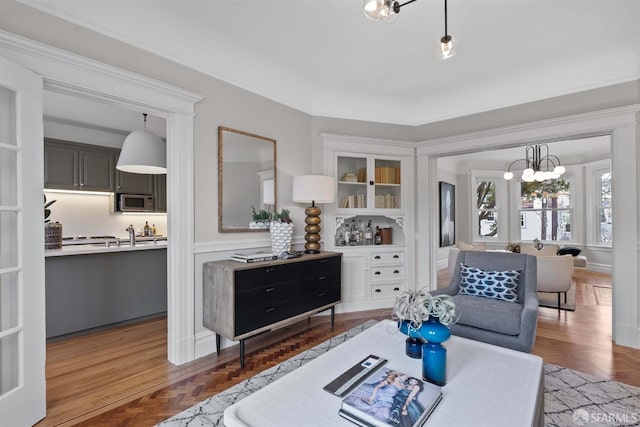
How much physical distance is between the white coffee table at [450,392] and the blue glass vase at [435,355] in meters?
0.06

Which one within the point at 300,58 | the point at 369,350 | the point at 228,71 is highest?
the point at 300,58

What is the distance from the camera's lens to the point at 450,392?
1.39m

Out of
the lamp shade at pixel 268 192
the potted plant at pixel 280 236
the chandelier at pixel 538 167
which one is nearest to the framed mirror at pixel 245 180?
the lamp shade at pixel 268 192

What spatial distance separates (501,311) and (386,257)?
172cm

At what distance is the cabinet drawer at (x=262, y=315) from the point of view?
248 cm

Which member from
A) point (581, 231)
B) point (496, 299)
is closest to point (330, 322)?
point (496, 299)

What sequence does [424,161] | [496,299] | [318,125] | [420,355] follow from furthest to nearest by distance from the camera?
1. [424,161]
2. [318,125]
3. [496,299]
4. [420,355]

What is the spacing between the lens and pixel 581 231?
22.5 ft

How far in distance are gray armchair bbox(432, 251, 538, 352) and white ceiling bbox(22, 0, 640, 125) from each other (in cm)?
185

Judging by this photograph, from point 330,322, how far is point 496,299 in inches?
68.0

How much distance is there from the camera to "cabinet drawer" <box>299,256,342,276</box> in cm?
305

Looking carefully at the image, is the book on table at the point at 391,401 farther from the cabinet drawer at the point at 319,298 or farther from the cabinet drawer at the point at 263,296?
the cabinet drawer at the point at 319,298

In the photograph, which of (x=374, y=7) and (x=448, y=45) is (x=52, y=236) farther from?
(x=448, y=45)

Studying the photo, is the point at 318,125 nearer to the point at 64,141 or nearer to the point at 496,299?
the point at 496,299
